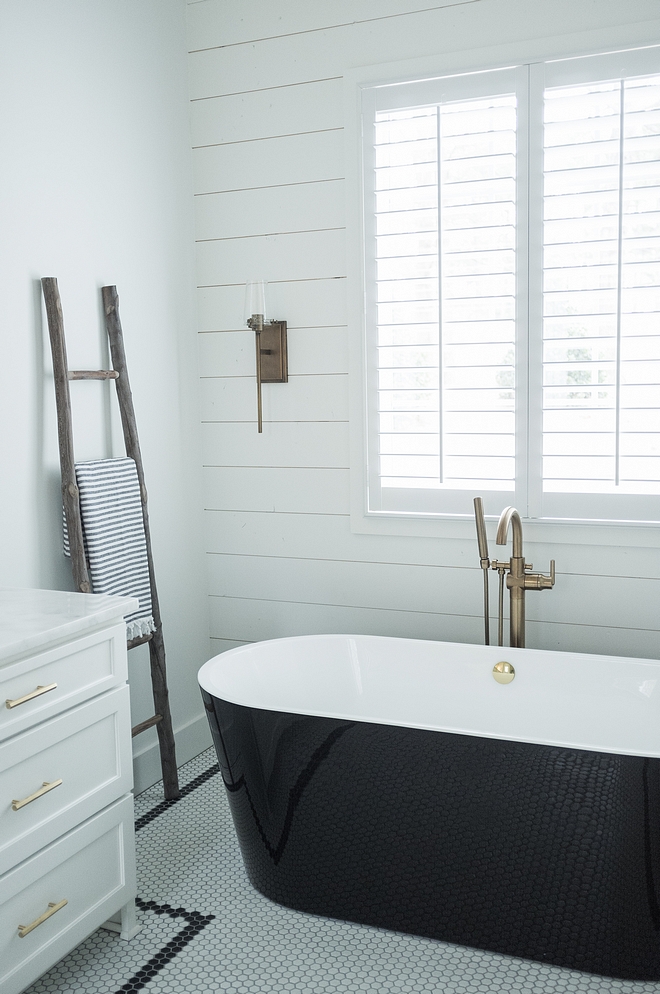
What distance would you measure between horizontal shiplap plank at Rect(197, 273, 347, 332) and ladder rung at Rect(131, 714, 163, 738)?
4.64 feet

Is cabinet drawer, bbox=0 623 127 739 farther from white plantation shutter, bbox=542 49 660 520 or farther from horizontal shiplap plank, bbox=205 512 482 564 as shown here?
white plantation shutter, bbox=542 49 660 520

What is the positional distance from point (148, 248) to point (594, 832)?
7.43ft

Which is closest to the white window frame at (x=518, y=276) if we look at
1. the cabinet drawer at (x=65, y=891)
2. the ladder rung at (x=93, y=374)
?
the ladder rung at (x=93, y=374)

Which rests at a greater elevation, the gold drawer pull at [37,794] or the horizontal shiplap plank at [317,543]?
the horizontal shiplap plank at [317,543]

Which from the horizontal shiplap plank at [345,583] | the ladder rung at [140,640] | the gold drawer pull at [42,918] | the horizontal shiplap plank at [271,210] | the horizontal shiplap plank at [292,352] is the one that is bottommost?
the gold drawer pull at [42,918]

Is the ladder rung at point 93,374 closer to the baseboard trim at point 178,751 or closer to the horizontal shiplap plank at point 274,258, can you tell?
the horizontal shiplap plank at point 274,258

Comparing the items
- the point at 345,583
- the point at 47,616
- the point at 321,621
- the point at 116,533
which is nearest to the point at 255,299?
the point at 116,533

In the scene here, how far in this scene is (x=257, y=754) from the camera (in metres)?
2.12

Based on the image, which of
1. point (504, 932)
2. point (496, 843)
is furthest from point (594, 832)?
point (504, 932)

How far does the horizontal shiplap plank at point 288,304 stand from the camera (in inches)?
116

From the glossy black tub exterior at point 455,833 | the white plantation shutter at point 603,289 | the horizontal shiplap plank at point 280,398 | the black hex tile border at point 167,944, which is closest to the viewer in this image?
the glossy black tub exterior at point 455,833

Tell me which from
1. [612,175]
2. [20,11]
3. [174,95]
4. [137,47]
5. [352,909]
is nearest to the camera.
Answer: [352,909]

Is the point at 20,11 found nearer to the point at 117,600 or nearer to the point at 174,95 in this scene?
the point at 174,95

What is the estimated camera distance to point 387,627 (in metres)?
2.99
